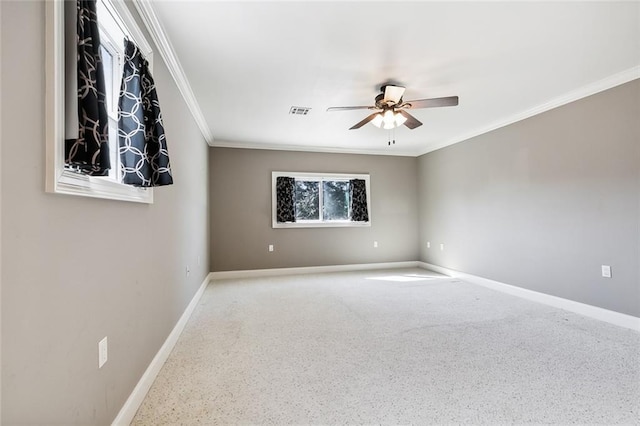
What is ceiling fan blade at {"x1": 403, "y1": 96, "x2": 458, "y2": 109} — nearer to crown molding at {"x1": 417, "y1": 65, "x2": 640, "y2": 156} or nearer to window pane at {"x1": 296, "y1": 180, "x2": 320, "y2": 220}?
crown molding at {"x1": 417, "y1": 65, "x2": 640, "y2": 156}

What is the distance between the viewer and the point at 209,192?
16.6 ft

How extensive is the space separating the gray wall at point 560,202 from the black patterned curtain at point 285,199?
2889mm

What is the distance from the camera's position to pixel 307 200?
5684mm

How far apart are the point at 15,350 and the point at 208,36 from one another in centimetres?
216

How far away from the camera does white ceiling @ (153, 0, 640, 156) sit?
1.94 m

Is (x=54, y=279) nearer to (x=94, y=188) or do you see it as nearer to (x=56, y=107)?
(x=94, y=188)

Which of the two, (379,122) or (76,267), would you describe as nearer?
(76,267)

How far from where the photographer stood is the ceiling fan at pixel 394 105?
9.02ft

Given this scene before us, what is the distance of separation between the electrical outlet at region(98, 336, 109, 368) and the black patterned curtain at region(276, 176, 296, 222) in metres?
3.97

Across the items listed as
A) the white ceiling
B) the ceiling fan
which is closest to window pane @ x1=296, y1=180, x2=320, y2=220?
the white ceiling

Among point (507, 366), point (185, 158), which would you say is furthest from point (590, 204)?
point (185, 158)

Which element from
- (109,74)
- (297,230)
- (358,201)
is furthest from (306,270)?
(109,74)

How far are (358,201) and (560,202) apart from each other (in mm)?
3108

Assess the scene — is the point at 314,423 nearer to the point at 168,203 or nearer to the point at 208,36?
the point at 168,203
